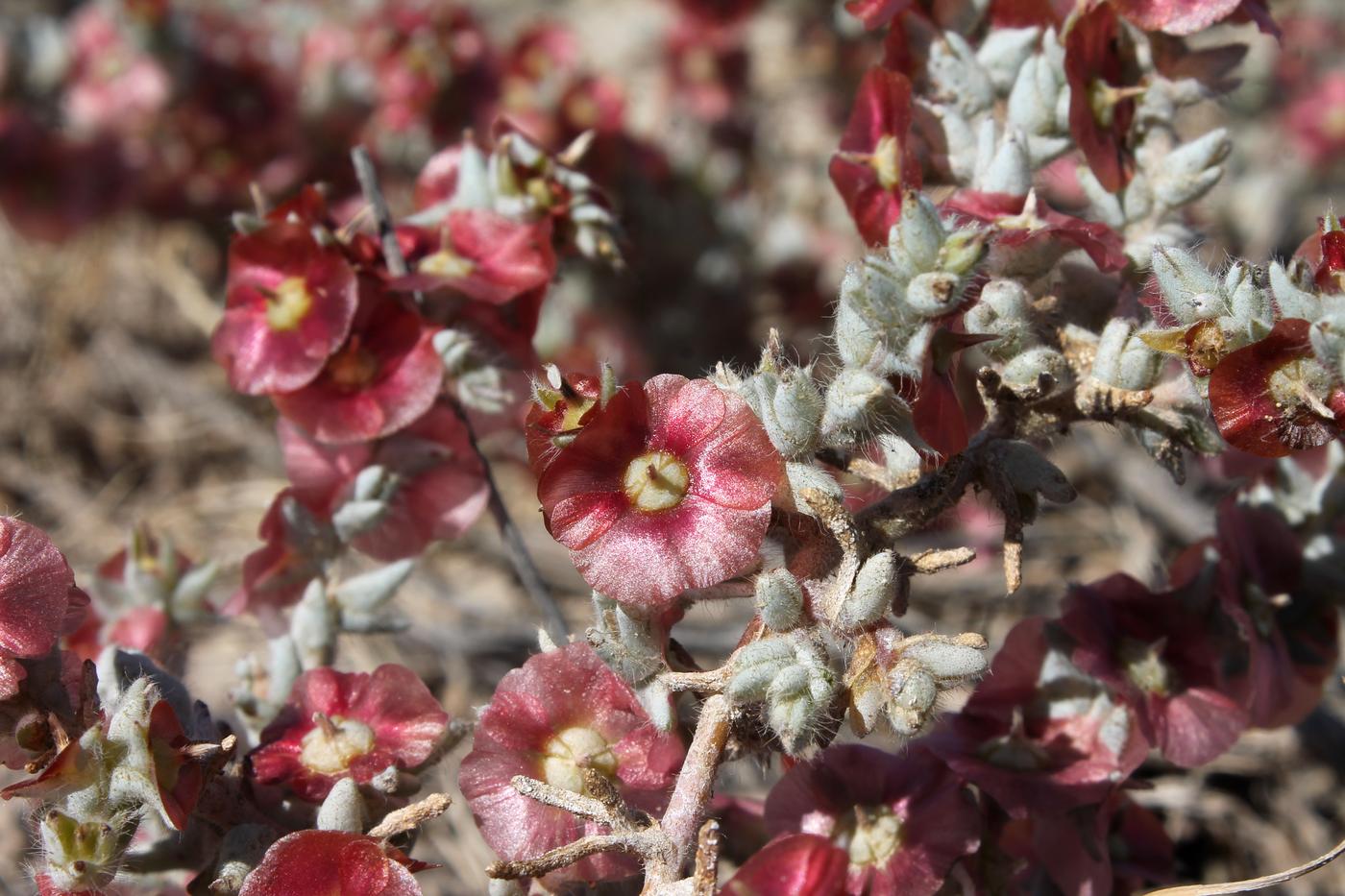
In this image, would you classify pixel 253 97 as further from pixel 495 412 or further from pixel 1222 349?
pixel 1222 349

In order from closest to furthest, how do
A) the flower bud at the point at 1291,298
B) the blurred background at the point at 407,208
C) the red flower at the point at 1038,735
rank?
1. the flower bud at the point at 1291,298
2. the red flower at the point at 1038,735
3. the blurred background at the point at 407,208

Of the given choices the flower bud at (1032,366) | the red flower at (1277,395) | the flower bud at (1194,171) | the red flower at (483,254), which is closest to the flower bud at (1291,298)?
the red flower at (1277,395)

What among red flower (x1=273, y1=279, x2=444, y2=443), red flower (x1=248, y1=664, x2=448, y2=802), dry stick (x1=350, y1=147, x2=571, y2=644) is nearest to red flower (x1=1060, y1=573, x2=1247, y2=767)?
dry stick (x1=350, y1=147, x2=571, y2=644)

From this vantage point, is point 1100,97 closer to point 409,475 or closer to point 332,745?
point 409,475

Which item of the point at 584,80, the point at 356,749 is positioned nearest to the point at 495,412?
the point at 356,749

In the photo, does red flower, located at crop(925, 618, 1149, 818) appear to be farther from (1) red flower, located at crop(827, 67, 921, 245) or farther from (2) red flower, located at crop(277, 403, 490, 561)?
(2) red flower, located at crop(277, 403, 490, 561)

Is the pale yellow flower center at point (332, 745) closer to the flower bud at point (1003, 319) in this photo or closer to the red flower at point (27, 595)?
the red flower at point (27, 595)

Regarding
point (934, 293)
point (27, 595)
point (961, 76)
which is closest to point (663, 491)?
point (934, 293)
